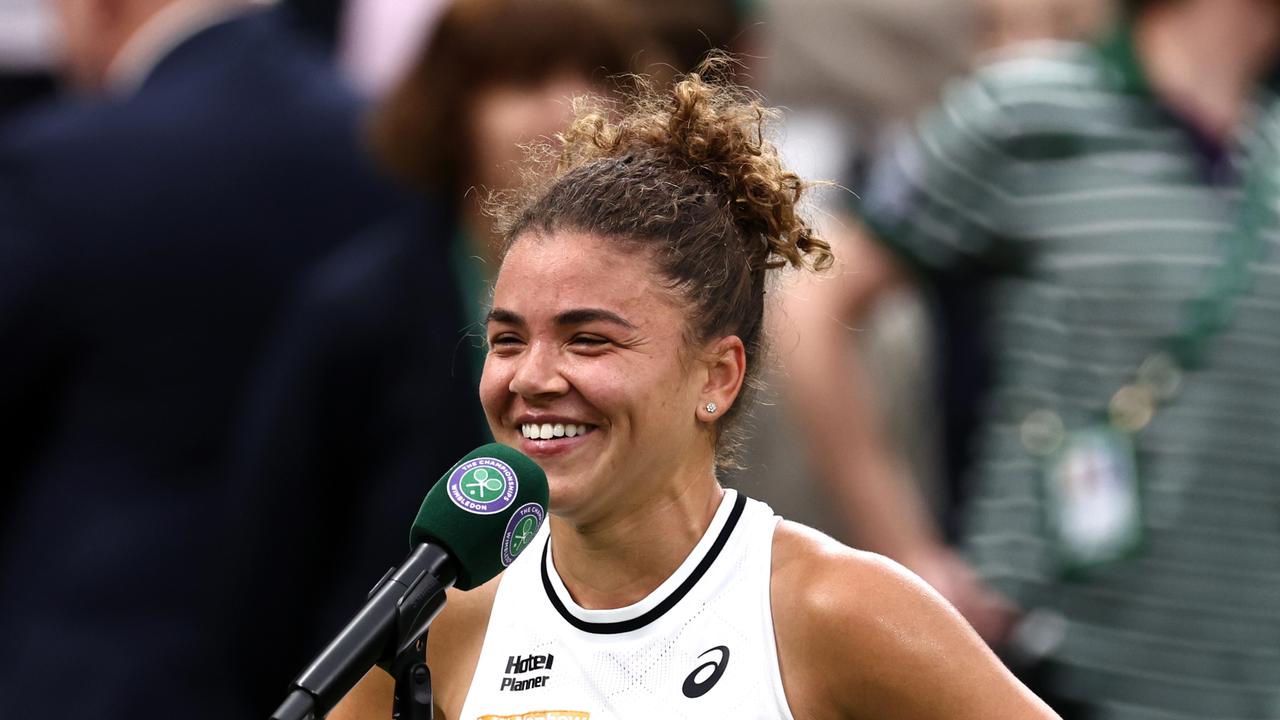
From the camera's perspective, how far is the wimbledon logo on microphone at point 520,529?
2.56 metres

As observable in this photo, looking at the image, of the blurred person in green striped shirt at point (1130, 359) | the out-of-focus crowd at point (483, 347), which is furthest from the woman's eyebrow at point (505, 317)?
the blurred person in green striped shirt at point (1130, 359)

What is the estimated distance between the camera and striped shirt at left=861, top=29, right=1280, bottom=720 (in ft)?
13.8

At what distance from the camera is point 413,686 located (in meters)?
2.49

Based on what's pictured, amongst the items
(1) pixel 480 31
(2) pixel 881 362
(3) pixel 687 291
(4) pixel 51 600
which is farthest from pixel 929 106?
(3) pixel 687 291

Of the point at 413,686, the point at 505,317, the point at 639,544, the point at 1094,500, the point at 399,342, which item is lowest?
the point at 413,686

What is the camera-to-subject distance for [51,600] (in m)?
5.11

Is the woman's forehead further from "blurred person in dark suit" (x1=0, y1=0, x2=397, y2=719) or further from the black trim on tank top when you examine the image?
"blurred person in dark suit" (x1=0, y1=0, x2=397, y2=719)

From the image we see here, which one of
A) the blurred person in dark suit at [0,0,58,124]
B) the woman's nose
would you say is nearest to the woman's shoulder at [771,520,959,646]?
the woman's nose

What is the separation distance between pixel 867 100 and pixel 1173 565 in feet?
6.78

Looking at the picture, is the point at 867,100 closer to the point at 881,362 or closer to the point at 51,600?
the point at 881,362

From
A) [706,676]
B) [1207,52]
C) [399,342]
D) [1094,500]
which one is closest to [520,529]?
[706,676]

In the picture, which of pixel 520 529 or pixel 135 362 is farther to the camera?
pixel 135 362

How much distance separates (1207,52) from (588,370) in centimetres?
223

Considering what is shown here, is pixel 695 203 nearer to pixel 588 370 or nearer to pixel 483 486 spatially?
pixel 588 370
